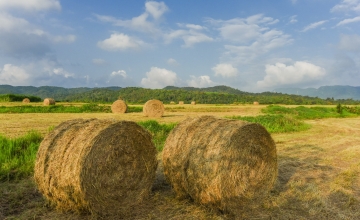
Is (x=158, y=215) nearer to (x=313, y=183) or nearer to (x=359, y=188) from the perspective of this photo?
(x=313, y=183)

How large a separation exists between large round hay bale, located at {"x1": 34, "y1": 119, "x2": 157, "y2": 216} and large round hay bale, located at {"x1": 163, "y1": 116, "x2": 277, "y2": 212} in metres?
0.67

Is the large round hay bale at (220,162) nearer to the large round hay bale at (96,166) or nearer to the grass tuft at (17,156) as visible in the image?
the large round hay bale at (96,166)

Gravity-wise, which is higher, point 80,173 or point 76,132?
point 76,132

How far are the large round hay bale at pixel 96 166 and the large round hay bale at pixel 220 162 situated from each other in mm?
669

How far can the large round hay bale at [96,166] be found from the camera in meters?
5.61

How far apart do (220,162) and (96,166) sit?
2.37m

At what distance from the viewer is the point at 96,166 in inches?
233

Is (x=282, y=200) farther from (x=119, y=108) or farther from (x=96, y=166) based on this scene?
(x=119, y=108)

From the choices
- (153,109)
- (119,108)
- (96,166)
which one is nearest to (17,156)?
(96,166)

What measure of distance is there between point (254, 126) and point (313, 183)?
246 centimetres

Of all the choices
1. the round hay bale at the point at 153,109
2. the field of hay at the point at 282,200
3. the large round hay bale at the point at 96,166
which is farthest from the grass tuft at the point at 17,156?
the round hay bale at the point at 153,109

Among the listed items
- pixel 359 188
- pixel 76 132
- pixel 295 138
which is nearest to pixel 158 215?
pixel 76 132

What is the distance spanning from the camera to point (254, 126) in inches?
270

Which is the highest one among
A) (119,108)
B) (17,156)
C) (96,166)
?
(119,108)
